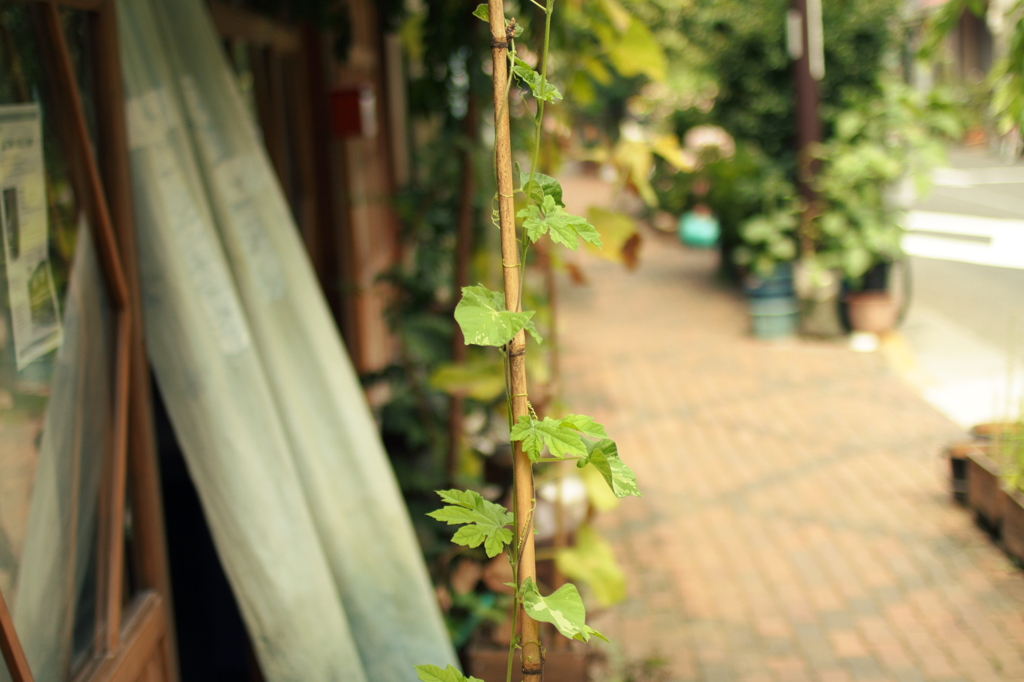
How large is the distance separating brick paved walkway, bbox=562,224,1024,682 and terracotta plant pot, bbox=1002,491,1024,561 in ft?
0.29

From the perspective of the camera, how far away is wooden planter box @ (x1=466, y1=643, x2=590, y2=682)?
2.63 metres

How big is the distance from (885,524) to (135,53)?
3827mm

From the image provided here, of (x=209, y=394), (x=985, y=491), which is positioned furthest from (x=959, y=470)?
(x=209, y=394)

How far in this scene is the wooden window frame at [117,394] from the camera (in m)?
1.65

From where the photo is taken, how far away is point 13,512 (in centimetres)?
148

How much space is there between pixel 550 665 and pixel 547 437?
1.72m

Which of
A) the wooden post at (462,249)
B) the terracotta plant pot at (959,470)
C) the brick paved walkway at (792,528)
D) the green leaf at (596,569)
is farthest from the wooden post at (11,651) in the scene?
the terracotta plant pot at (959,470)

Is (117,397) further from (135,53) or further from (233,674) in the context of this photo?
(233,674)

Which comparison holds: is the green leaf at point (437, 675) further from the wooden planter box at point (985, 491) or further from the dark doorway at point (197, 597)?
the wooden planter box at point (985, 491)

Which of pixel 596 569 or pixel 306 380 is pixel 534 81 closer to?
pixel 306 380

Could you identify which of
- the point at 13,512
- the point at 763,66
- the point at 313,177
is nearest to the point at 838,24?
the point at 763,66

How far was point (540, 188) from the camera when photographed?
3.92 feet

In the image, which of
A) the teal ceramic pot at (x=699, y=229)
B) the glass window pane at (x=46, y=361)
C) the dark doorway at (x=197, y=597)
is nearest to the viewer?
the glass window pane at (x=46, y=361)

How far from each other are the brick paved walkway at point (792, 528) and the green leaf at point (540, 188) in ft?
8.13
